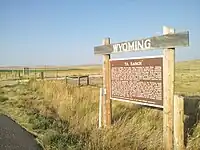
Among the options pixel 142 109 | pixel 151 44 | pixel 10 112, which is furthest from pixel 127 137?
pixel 10 112

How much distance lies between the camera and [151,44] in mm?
6789

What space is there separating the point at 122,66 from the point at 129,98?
0.94 metres

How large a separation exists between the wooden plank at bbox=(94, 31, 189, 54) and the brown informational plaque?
0.28 m

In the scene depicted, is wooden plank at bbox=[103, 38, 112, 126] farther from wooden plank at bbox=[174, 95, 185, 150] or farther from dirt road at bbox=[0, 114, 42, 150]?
wooden plank at bbox=[174, 95, 185, 150]

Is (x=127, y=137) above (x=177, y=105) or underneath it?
underneath

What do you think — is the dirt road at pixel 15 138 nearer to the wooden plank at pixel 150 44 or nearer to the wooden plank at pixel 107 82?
the wooden plank at pixel 107 82

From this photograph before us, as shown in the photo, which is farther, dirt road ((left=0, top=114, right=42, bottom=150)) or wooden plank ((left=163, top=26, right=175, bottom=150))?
dirt road ((left=0, top=114, right=42, bottom=150))

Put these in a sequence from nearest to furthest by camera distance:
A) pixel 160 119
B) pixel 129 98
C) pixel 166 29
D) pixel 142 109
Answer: pixel 166 29
pixel 129 98
pixel 160 119
pixel 142 109

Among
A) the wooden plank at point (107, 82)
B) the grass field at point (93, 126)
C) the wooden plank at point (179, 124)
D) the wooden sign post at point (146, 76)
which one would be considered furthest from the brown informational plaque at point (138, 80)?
the grass field at point (93, 126)

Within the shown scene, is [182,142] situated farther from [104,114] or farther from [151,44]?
[104,114]

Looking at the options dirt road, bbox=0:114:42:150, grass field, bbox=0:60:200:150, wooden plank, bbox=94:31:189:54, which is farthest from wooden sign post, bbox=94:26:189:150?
dirt road, bbox=0:114:42:150

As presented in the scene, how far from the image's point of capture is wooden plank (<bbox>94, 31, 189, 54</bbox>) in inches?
227

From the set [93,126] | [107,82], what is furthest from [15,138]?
[107,82]

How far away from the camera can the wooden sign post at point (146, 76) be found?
242 inches
